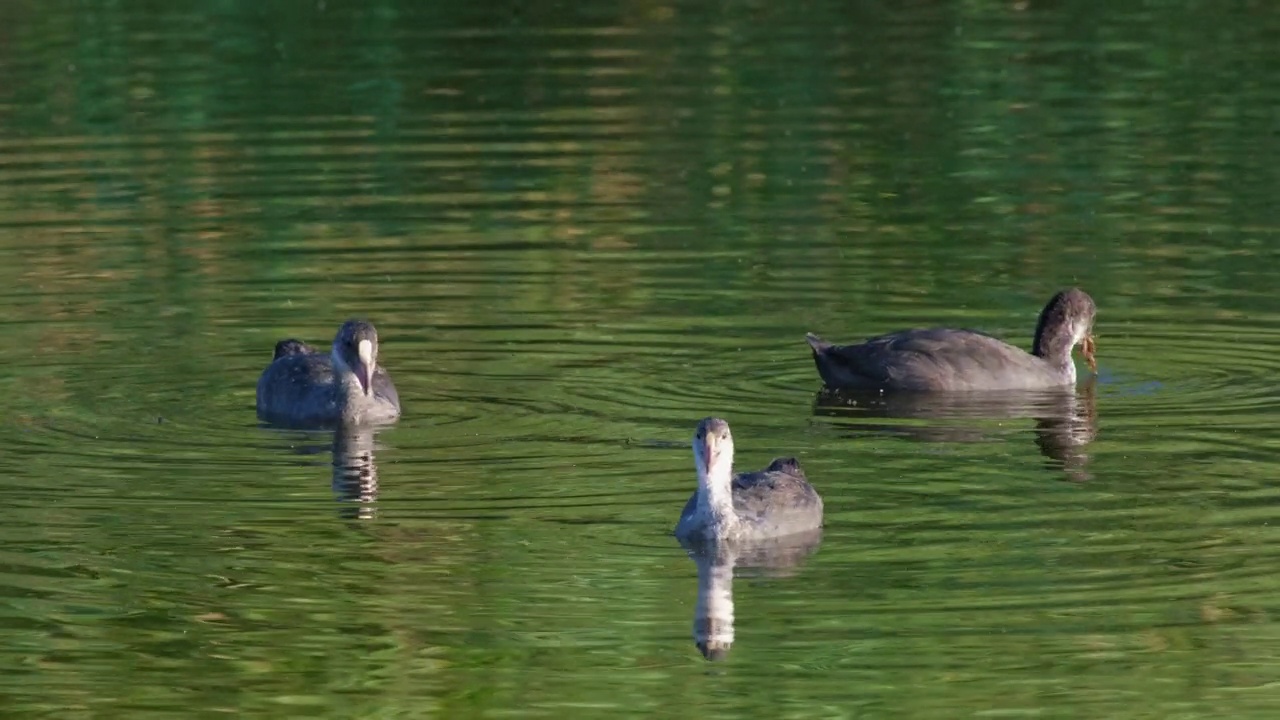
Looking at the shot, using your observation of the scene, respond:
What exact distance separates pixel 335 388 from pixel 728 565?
4223 millimetres

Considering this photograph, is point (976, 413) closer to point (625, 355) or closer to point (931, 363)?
point (931, 363)

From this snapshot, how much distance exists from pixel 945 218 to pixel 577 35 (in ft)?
41.6

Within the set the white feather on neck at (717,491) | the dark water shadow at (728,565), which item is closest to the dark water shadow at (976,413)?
the dark water shadow at (728,565)

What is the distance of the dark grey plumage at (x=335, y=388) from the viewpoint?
16312mm

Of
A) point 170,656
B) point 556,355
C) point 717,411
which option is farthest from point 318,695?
point 556,355

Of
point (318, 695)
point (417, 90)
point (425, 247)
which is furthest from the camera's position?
point (417, 90)

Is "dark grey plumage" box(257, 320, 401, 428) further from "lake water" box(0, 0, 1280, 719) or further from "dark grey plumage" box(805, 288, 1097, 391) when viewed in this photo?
"dark grey plumage" box(805, 288, 1097, 391)

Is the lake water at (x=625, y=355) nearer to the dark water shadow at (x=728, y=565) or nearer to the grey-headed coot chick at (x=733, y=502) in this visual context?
the dark water shadow at (x=728, y=565)

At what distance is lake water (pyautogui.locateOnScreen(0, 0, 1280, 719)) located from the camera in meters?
11.7

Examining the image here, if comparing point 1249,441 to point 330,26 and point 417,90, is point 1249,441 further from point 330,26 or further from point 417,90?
point 330,26

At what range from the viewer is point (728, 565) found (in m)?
13.0

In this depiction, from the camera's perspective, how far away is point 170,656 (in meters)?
11.8

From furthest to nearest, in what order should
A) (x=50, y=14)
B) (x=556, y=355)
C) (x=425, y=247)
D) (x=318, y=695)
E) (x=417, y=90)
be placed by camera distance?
1. (x=50, y=14)
2. (x=417, y=90)
3. (x=425, y=247)
4. (x=556, y=355)
5. (x=318, y=695)

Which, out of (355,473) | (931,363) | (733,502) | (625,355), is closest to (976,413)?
(931,363)
